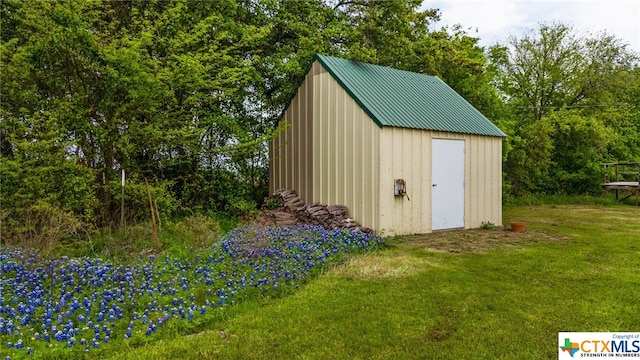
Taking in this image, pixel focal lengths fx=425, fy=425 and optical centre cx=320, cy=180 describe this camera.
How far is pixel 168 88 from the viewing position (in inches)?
320

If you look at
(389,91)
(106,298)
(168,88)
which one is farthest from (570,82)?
(106,298)

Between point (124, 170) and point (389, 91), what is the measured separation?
5.62m

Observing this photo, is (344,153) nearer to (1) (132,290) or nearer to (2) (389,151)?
(2) (389,151)

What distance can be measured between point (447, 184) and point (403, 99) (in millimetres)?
2069

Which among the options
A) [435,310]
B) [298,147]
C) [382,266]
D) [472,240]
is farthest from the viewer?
[298,147]

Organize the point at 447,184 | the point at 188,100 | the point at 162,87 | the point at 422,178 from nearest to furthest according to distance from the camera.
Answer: the point at 162,87 < the point at 188,100 < the point at 422,178 < the point at 447,184

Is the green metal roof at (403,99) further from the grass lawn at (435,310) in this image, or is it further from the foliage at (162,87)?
the grass lawn at (435,310)

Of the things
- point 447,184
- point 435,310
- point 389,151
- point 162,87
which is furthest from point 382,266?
point 162,87

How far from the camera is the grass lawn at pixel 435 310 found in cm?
319

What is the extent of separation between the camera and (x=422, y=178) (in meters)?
8.64

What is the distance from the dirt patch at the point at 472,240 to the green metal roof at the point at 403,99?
217 cm

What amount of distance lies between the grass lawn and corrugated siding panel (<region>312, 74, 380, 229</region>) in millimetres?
1677

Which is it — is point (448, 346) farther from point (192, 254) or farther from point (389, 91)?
point (389, 91)

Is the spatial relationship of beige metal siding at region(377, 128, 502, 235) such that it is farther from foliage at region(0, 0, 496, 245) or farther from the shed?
foliage at region(0, 0, 496, 245)
